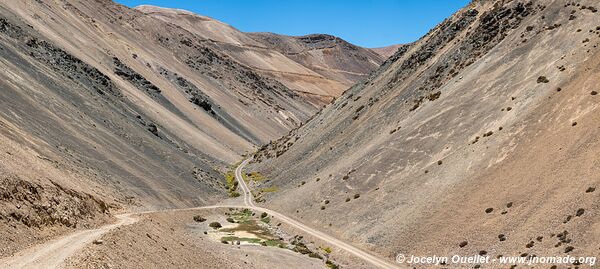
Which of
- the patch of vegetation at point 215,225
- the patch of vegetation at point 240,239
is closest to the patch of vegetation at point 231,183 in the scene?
the patch of vegetation at point 215,225

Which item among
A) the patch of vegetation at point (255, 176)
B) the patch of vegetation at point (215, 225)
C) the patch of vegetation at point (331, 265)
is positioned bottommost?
the patch of vegetation at point (215, 225)

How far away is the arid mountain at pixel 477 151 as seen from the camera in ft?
118

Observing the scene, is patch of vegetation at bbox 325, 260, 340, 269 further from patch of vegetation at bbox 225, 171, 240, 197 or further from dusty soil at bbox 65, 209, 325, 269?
patch of vegetation at bbox 225, 171, 240, 197

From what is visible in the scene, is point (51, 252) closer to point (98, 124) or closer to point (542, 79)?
point (542, 79)

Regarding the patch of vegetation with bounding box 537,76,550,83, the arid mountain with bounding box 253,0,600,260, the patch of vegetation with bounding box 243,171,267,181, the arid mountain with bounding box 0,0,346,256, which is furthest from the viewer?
the patch of vegetation with bounding box 243,171,267,181

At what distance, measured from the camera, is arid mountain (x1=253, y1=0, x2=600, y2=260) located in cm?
3588

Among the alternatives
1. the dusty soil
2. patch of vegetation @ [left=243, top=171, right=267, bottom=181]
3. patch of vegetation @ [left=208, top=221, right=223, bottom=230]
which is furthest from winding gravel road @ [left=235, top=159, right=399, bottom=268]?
patch of vegetation @ [left=208, top=221, right=223, bottom=230]

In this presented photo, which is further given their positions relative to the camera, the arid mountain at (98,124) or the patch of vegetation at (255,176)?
the patch of vegetation at (255,176)

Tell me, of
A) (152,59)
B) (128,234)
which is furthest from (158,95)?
(128,234)

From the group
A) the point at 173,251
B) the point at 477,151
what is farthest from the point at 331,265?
the point at 477,151

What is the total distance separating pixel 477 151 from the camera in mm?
46625

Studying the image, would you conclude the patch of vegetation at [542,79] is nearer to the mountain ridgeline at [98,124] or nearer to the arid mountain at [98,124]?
the mountain ridgeline at [98,124]

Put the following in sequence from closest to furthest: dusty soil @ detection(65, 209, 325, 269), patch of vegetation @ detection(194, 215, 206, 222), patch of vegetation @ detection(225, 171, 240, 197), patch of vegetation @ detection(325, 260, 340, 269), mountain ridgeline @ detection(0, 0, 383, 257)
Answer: dusty soil @ detection(65, 209, 325, 269)
mountain ridgeline @ detection(0, 0, 383, 257)
patch of vegetation @ detection(325, 260, 340, 269)
patch of vegetation @ detection(194, 215, 206, 222)
patch of vegetation @ detection(225, 171, 240, 197)

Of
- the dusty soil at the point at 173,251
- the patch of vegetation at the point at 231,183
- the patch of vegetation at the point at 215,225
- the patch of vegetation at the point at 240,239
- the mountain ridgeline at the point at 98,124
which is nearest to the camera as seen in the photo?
the dusty soil at the point at 173,251
